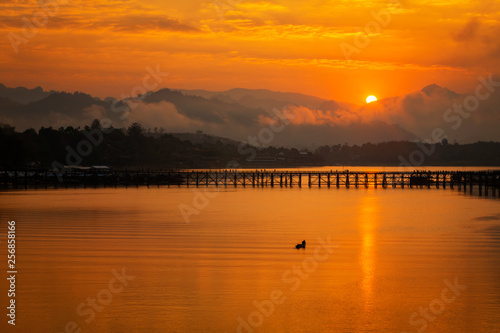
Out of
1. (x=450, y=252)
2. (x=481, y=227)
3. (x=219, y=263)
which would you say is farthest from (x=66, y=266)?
(x=481, y=227)

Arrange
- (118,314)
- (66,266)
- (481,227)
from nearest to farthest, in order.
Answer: (118,314), (66,266), (481,227)

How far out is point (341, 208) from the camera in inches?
2287

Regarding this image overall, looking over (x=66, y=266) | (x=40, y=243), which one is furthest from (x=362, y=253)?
(x=40, y=243)

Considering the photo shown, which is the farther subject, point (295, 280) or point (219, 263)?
point (219, 263)

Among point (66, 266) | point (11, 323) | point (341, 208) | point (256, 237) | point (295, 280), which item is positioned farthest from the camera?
point (341, 208)

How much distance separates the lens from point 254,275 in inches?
896

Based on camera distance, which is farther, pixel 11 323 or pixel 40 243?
pixel 40 243

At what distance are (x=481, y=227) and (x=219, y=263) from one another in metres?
21.9

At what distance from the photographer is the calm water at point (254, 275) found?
17.1 meters

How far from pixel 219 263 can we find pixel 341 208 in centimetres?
3423

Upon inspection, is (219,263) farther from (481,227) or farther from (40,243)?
(481,227)

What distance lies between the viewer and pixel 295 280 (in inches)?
873

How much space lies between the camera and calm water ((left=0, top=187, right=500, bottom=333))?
56.2 feet

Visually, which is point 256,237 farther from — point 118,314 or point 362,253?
point 118,314
